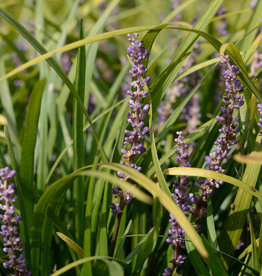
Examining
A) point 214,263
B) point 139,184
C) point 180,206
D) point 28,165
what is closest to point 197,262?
point 214,263

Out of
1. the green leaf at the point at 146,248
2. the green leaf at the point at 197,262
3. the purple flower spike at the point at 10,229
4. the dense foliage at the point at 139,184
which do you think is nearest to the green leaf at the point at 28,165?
the dense foliage at the point at 139,184

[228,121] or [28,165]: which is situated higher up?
[228,121]

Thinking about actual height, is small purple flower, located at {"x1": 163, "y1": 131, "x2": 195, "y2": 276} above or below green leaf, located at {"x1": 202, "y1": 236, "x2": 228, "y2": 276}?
above

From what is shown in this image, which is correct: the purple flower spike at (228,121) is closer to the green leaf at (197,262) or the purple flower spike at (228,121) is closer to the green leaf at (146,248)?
the green leaf at (197,262)

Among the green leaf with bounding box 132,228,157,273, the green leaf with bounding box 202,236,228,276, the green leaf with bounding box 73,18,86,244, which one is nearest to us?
the green leaf with bounding box 132,228,157,273

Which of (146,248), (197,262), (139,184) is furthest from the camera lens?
(139,184)

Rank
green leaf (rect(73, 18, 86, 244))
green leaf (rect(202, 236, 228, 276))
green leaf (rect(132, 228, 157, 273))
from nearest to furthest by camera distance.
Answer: green leaf (rect(132, 228, 157, 273)) → green leaf (rect(202, 236, 228, 276)) → green leaf (rect(73, 18, 86, 244))

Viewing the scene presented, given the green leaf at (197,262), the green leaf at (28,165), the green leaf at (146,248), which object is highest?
the green leaf at (28,165)

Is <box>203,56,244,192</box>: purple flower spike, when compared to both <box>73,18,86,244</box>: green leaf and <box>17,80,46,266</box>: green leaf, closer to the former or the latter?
<box>73,18,86,244</box>: green leaf

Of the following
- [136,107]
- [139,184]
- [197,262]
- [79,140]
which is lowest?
[197,262]

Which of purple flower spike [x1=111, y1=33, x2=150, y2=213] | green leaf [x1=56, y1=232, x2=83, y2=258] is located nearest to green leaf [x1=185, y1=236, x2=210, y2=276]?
purple flower spike [x1=111, y1=33, x2=150, y2=213]

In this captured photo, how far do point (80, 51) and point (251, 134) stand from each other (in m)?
0.86

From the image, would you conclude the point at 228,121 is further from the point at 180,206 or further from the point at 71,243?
the point at 71,243

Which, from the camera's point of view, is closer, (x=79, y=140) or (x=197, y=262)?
(x=197, y=262)
